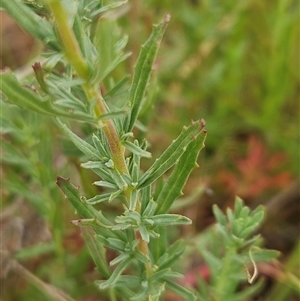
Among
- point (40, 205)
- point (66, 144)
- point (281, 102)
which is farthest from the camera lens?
point (281, 102)

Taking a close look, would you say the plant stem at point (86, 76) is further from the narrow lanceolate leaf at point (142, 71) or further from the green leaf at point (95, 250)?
the green leaf at point (95, 250)

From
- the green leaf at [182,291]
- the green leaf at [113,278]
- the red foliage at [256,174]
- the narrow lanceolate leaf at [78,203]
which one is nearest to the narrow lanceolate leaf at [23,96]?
the narrow lanceolate leaf at [78,203]

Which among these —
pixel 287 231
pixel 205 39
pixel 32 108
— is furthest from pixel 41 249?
pixel 205 39

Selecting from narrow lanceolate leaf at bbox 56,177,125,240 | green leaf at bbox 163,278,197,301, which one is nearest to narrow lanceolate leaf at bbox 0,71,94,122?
narrow lanceolate leaf at bbox 56,177,125,240

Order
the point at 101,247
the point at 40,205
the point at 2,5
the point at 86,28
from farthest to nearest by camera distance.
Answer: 1. the point at 40,205
2. the point at 101,247
3. the point at 86,28
4. the point at 2,5

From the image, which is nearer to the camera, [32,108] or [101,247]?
[32,108]

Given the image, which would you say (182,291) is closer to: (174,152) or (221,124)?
(174,152)

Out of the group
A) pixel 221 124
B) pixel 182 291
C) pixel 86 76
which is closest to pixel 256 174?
pixel 221 124

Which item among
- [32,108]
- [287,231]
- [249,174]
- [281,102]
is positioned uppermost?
[32,108]

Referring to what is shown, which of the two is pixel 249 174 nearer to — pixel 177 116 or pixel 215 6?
pixel 177 116
